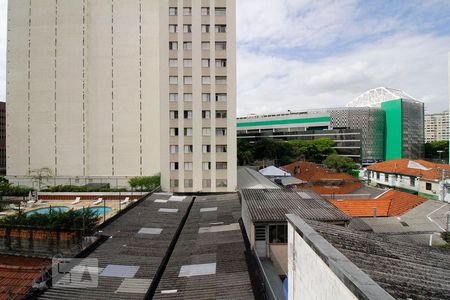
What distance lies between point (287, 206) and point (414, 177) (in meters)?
31.9

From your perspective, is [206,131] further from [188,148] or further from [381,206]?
[381,206]

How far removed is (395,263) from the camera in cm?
614

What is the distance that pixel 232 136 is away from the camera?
33500mm

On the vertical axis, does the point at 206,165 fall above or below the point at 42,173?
above

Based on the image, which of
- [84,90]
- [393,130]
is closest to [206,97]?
[84,90]

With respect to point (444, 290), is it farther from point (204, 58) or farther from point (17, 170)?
point (17, 170)

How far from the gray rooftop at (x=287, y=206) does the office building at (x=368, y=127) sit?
79.2m

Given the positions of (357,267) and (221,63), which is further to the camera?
(221,63)

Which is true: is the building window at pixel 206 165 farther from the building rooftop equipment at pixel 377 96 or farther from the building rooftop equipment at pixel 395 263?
the building rooftop equipment at pixel 377 96

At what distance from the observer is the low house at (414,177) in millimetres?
33219

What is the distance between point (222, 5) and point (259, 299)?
3255 cm

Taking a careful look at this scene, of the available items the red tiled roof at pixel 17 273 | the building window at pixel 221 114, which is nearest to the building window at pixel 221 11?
the building window at pixel 221 114

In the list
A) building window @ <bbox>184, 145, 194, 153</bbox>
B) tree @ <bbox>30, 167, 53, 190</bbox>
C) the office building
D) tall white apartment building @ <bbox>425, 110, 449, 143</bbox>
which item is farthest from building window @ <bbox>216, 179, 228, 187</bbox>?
tall white apartment building @ <bbox>425, 110, 449, 143</bbox>

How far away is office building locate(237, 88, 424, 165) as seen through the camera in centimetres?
8462
